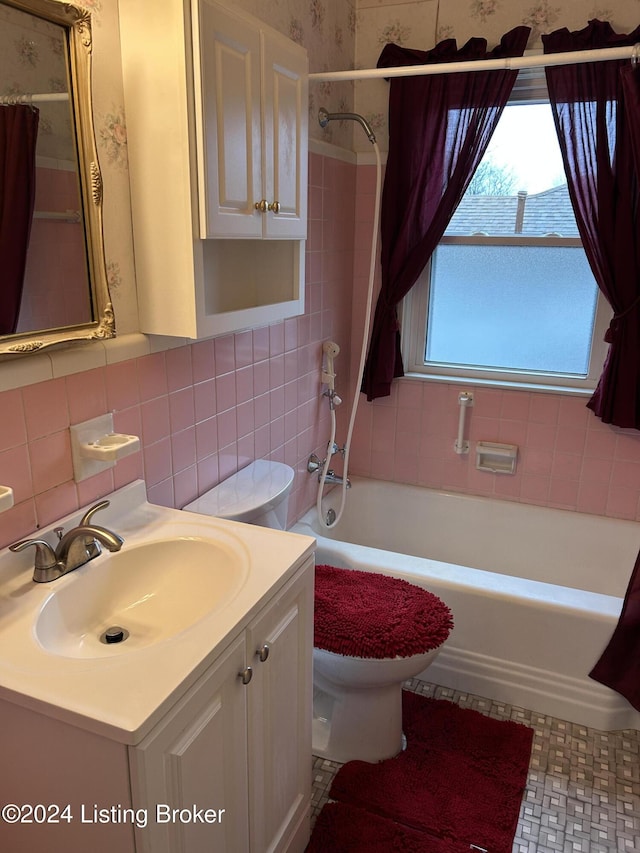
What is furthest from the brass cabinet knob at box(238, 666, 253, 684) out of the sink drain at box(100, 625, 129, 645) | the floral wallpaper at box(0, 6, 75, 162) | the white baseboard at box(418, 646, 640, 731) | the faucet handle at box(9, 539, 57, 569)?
the white baseboard at box(418, 646, 640, 731)

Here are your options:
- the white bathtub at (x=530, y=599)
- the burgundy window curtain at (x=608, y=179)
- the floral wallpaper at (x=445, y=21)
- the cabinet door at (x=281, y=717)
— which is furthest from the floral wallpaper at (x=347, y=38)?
the white bathtub at (x=530, y=599)

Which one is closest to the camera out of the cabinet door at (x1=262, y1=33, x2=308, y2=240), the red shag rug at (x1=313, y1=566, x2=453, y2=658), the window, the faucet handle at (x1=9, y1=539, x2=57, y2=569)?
the faucet handle at (x1=9, y1=539, x2=57, y2=569)

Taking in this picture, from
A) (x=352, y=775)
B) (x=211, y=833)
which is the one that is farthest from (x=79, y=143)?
(x=352, y=775)

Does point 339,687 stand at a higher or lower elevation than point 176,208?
lower

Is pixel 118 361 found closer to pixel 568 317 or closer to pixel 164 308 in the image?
pixel 164 308

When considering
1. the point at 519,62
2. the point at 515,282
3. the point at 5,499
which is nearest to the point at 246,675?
the point at 5,499

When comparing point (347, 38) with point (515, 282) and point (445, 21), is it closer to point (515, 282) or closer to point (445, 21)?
point (445, 21)

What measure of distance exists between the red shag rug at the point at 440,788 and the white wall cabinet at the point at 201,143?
52.5 inches

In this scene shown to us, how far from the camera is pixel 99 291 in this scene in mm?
1401

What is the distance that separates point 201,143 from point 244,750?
125 centimetres

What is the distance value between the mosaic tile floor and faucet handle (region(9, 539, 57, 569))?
3.50 feet

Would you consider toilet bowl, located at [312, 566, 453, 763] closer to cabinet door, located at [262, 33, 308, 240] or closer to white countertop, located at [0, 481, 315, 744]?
white countertop, located at [0, 481, 315, 744]

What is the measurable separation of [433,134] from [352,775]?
7.35 feet

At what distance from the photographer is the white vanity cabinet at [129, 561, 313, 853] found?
1.02 m
